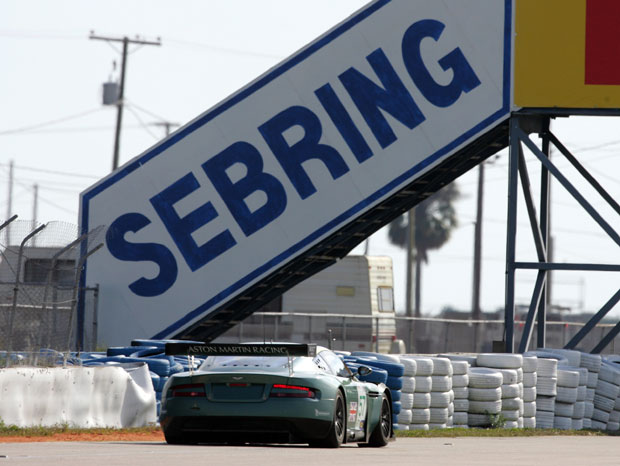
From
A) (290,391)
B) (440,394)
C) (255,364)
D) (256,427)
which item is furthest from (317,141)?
(256,427)

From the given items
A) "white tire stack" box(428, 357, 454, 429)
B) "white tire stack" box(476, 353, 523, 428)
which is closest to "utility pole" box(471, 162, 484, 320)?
"white tire stack" box(476, 353, 523, 428)

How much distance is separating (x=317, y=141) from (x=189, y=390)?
13.6 m

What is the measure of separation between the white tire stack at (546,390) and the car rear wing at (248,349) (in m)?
10.3

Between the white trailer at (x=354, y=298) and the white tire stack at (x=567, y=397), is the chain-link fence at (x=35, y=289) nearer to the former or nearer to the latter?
the white tire stack at (x=567, y=397)

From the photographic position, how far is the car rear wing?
536 inches

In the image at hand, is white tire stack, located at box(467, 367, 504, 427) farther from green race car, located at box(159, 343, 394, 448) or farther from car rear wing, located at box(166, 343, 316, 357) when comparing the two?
car rear wing, located at box(166, 343, 316, 357)

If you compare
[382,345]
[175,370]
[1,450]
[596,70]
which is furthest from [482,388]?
[382,345]

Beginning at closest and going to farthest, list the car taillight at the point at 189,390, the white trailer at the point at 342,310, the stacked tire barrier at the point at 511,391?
the car taillight at the point at 189,390 → the stacked tire barrier at the point at 511,391 → the white trailer at the point at 342,310

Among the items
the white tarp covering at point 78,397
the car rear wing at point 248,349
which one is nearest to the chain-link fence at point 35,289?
the white tarp covering at point 78,397

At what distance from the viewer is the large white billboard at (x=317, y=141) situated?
86.6 feet

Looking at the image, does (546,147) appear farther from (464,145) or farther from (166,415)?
(166,415)

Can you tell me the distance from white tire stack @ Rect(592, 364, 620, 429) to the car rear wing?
39.7 ft

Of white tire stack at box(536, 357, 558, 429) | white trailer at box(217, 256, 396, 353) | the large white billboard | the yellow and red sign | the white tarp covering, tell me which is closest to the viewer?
the white tarp covering

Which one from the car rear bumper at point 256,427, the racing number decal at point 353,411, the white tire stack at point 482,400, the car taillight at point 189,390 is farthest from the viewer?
the white tire stack at point 482,400
